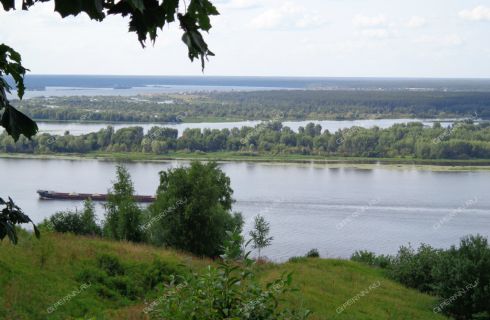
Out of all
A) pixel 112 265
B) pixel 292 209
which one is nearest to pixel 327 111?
A: pixel 292 209

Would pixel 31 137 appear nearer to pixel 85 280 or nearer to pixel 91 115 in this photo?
pixel 85 280

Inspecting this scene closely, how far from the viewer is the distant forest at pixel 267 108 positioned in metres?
65.0

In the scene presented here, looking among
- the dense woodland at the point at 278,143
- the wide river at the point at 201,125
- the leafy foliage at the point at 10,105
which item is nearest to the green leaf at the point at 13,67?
the leafy foliage at the point at 10,105

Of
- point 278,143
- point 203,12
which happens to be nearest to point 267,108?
point 278,143

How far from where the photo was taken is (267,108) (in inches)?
3221

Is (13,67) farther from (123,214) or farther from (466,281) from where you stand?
(123,214)

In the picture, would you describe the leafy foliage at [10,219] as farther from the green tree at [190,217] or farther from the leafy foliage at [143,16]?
the green tree at [190,217]

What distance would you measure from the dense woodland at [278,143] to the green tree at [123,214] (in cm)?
2940

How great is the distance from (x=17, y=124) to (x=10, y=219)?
47cm

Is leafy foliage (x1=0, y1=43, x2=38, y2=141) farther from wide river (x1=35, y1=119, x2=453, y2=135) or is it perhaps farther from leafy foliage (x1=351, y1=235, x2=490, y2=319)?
wide river (x1=35, y1=119, x2=453, y2=135)

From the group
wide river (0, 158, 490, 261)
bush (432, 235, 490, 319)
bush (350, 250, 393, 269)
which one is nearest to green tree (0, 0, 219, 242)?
bush (432, 235, 490, 319)

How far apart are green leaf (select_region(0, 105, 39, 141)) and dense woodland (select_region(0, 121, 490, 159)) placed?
45.1 meters

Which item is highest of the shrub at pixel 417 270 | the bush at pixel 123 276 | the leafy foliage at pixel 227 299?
the leafy foliage at pixel 227 299

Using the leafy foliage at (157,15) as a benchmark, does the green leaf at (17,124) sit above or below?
below
